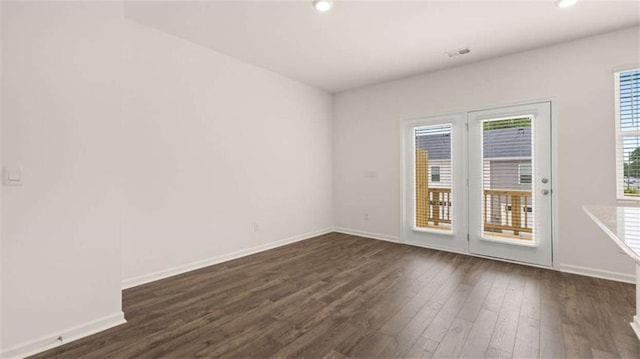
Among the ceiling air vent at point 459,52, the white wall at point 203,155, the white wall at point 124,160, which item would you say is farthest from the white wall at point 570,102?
the white wall at point 124,160

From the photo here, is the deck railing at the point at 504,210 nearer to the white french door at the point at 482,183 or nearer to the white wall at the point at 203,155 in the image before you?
the white french door at the point at 482,183

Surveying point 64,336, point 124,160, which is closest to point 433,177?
point 124,160

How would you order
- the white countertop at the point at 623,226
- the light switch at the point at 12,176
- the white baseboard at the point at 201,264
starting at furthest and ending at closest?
the white baseboard at the point at 201,264 < the light switch at the point at 12,176 < the white countertop at the point at 623,226

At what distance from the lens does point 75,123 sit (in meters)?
2.07

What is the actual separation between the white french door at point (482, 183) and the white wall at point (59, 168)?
13.1 ft

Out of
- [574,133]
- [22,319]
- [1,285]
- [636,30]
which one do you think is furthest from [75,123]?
[636,30]

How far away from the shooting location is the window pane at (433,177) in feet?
14.0

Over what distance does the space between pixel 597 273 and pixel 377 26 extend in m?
3.72

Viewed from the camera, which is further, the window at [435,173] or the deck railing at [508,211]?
the window at [435,173]

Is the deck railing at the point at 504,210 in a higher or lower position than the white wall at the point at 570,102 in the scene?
lower

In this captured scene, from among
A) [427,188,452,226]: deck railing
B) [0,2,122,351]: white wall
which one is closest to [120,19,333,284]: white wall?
[0,2,122,351]: white wall

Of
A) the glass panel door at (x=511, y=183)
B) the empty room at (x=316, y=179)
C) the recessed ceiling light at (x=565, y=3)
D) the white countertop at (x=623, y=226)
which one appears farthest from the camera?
the glass panel door at (x=511, y=183)

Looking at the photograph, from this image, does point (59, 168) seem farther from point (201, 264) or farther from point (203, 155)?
point (201, 264)

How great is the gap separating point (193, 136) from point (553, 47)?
458 centimetres
